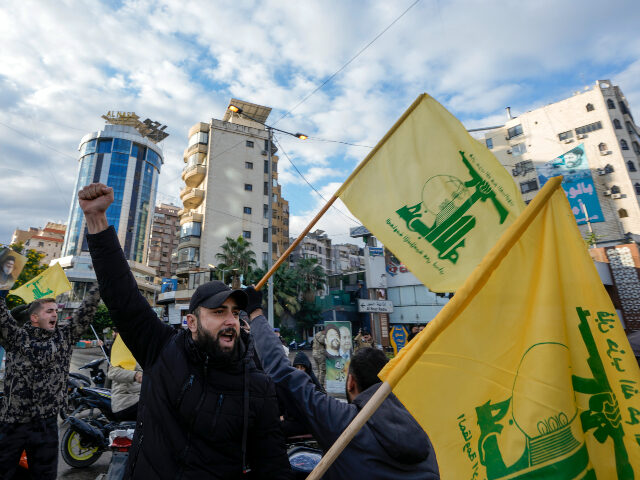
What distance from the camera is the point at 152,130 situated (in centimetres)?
11112

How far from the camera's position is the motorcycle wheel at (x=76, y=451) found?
199 inches

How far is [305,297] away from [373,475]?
40.8m

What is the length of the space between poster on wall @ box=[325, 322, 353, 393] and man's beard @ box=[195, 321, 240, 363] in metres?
9.31

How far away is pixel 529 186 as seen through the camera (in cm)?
4600

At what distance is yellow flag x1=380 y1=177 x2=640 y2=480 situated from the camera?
4.65ft

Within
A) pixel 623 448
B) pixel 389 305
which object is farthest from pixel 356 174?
pixel 389 305

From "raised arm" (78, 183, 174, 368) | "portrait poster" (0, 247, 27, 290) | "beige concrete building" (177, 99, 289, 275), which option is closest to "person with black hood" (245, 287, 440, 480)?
"raised arm" (78, 183, 174, 368)

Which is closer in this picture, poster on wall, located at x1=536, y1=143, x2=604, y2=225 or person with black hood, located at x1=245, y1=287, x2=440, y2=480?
person with black hood, located at x1=245, y1=287, x2=440, y2=480

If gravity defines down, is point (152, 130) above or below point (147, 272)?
above

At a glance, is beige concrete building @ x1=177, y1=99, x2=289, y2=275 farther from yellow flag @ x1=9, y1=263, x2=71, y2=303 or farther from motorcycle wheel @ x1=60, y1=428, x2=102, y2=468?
motorcycle wheel @ x1=60, y1=428, x2=102, y2=468

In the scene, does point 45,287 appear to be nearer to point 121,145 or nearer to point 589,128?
point 589,128

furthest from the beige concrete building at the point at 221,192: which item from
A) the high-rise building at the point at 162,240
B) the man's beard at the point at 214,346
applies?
the high-rise building at the point at 162,240

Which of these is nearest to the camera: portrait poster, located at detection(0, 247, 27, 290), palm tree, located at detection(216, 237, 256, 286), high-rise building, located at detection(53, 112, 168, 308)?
portrait poster, located at detection(0, 247, 27, 290)

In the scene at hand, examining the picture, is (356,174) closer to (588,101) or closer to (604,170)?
(604,170)
